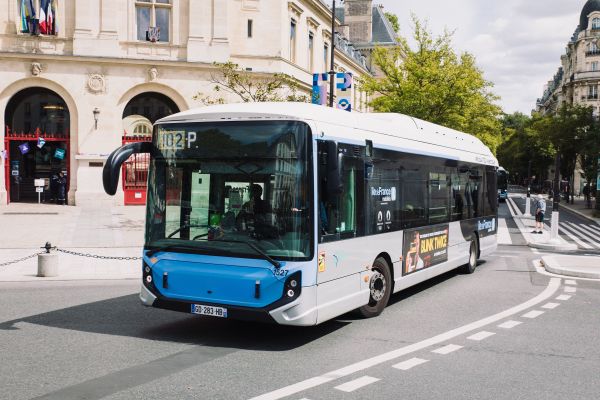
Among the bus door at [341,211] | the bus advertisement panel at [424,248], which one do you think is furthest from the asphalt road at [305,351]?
the bus door at [341,211]

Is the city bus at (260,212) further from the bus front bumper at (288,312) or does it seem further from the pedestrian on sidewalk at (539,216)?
the pedestrian on sidewalk at (539,216)

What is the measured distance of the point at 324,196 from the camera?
824 centimetres

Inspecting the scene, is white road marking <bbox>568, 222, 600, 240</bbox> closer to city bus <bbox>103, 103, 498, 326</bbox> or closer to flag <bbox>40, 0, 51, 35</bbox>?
city bus <bbox>103, 103, 498, 326</bbox>

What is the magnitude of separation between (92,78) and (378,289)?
26.2 metres

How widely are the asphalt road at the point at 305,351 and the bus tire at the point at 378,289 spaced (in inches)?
7.4

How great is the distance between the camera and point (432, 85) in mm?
38812

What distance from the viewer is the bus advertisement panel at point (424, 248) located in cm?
1129

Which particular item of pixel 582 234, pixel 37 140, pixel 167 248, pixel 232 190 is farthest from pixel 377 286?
pixel 37 140

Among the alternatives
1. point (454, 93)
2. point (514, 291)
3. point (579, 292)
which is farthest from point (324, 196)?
point (454, 93)

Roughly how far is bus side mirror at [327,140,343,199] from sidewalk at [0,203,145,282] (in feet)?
25.0

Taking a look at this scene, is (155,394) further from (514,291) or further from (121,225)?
(121,225)

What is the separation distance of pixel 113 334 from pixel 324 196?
3.28m

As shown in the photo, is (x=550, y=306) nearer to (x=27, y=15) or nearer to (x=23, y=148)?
(x=23, y=148)

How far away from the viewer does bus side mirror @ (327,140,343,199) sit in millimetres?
7949
